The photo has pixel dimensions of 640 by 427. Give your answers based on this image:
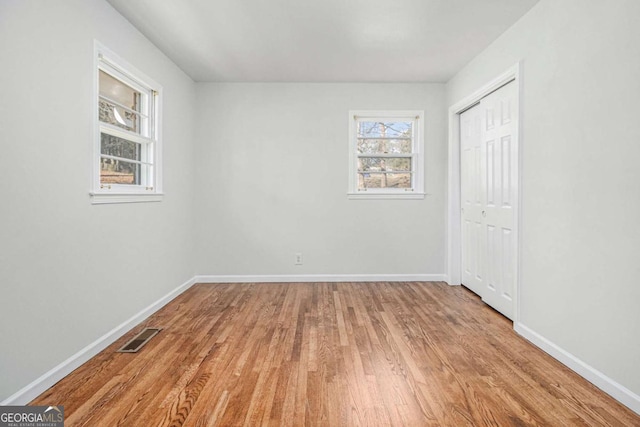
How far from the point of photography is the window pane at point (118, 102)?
2843 millimetres

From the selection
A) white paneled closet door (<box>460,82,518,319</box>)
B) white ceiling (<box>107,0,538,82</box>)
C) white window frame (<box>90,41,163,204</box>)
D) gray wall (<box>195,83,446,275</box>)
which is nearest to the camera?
white window frame (<box>90,41,163,204</box>)

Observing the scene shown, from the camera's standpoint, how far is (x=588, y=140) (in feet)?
7.38

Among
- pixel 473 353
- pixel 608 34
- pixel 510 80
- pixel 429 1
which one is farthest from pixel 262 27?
pixel 473 353

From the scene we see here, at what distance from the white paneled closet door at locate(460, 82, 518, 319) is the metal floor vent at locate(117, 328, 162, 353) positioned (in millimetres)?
2973

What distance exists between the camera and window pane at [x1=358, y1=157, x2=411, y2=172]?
4.82m

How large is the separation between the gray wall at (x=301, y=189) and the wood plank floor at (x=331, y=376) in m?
1.26

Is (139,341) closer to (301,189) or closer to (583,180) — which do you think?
(301,189)

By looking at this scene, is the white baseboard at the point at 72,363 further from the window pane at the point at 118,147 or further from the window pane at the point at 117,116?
the window pane at the point at 117,116

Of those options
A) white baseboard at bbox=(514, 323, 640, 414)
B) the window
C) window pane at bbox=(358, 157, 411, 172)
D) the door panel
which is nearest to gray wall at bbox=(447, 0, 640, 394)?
white baseboard at bbox=(514, 323, 640, 414)

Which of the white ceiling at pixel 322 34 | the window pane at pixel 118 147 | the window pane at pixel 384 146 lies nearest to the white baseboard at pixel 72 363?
the window pane at pixel 118 147

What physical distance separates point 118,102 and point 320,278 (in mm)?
2968

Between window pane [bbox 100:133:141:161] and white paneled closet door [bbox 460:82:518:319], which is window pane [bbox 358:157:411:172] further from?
window pane [bbox 100:133:141:161]

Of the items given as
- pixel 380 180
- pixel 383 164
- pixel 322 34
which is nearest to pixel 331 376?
pixel 322 34

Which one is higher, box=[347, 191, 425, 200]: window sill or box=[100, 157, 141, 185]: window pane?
box=[100, 157, 141, 185]: window pane
